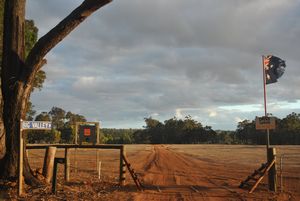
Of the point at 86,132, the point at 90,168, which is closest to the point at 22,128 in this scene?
the point at 86,132

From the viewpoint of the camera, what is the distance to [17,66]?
43.2 ft

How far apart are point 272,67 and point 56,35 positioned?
863cm

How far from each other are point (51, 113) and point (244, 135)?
51.9m

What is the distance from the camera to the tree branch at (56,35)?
12117mm

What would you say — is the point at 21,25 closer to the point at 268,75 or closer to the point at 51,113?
the point at 268,75

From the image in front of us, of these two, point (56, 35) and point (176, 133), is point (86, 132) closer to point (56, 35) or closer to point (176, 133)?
point (56, 35)

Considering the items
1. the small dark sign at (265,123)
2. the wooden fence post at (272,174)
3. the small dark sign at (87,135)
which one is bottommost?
the wooden fence post at (272,174)

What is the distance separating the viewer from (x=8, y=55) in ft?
43.3

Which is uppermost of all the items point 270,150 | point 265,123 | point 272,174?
point 265,123

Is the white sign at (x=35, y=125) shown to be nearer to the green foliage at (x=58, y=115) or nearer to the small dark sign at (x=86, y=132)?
the small dark sign at (x=86, y=132)

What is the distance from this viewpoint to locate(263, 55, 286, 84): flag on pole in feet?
54.1

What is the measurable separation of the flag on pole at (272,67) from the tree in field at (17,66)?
7804 millimetres

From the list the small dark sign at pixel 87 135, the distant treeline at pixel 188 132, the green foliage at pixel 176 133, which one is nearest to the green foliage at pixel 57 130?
the distant treeline at pixel 188 132

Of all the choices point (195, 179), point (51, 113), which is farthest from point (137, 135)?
point (195, 179)
